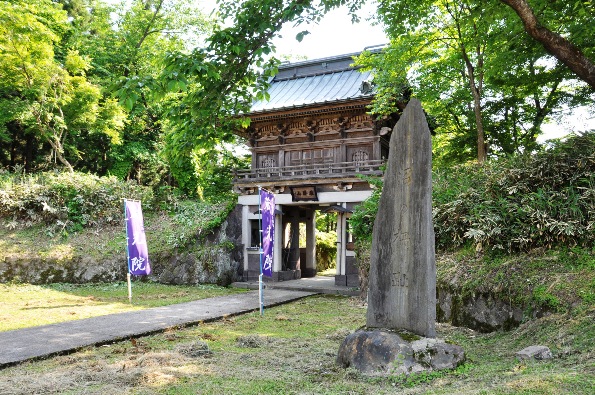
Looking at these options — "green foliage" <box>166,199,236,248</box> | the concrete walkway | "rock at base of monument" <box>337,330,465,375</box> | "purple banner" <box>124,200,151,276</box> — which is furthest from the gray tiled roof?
"rock at base of monument" <box>337,330,465,375</box>

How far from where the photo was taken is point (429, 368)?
450 centimetres

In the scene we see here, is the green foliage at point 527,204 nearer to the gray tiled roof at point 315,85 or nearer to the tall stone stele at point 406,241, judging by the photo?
the tall stone stele at point 406,241

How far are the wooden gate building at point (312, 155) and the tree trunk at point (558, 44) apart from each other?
26.4 feet

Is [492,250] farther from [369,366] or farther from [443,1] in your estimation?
[443,1]

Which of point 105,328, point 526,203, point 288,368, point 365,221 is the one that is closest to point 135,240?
point 105,328

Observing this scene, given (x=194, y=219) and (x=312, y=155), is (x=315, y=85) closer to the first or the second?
(x=312, y=155)

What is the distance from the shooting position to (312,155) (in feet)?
→ 55.7

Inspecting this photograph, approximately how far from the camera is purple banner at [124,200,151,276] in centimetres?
1127

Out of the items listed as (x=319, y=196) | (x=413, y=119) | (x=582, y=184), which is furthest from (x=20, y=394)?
(x=319, y=196)

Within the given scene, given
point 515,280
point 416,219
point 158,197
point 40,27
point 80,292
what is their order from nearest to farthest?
point 416,219 < point 515,280 < point 80,292 < point 40,27 < point 158,197

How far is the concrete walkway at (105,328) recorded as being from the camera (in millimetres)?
5953

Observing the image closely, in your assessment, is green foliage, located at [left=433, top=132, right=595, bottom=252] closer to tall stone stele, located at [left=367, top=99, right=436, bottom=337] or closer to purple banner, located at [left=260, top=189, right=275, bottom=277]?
tall stone stele, located at [left=367, top=99, right=436, bottom=337]

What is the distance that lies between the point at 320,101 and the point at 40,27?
10404 millimetres

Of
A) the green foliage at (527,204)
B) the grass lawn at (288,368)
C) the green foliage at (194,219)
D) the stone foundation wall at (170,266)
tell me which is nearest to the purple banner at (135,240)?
the stone foundation wall at (170,266)
